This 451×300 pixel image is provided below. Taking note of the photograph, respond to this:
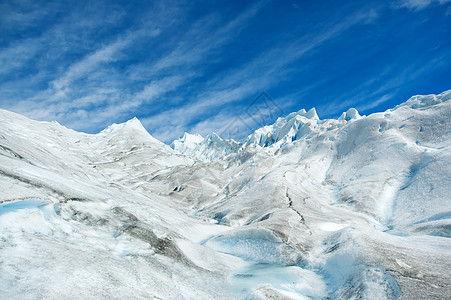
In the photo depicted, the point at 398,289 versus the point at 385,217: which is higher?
the point at 385,217

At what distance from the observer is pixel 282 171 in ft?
147

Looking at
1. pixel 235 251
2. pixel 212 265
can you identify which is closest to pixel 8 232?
pixel 212 265

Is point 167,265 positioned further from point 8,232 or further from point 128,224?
point 8,232

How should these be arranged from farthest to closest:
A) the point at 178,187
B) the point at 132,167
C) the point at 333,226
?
the point at 132,167
the point at 178,187
the point at 333,226

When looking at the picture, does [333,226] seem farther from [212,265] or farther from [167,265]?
[167,265]

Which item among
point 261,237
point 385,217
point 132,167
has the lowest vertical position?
point 261,237

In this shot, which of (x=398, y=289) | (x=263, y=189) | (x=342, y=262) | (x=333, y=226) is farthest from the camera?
(x=263, y=189)

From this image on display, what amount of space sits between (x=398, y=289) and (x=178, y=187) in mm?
49321

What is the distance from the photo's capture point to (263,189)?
35.9m

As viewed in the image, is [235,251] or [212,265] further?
[235,251]

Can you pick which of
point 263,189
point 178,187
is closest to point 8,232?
point 263,189

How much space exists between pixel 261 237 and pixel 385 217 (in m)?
20.1

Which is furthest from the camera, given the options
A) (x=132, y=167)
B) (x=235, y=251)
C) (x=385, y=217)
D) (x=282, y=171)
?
(x=132, y=167)

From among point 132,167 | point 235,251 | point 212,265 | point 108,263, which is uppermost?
point 132,167
